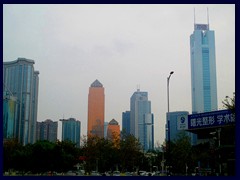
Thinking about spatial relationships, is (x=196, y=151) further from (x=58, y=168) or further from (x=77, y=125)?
(x=77, y=125)

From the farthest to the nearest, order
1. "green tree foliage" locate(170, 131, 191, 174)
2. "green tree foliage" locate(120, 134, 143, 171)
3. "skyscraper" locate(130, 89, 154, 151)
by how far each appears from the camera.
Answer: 1. "skyscraper" locate(130, 89, 154, 151)
2. "green tree foliage" locate(120, 134, 143, 171)
3. "green tree foliage" locate(170, 131, 191, 174)

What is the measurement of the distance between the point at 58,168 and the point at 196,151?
17595 mm

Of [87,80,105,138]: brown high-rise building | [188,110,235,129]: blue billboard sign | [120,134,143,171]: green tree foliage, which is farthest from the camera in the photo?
[87,80,105,138]: brown high-rise building

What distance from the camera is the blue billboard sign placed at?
45.2m

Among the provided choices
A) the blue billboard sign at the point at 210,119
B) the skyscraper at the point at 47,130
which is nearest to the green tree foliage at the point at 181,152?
the blue billboard sign at the point at 210,119

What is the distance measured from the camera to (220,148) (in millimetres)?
36094

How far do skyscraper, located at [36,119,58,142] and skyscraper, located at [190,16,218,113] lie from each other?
150 feet

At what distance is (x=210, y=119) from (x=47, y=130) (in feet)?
196

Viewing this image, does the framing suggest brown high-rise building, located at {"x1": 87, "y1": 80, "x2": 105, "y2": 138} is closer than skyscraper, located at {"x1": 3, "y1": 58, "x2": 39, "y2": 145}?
No

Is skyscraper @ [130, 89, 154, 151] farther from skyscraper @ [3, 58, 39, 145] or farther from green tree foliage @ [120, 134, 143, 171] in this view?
green tree foliage @ [120, 134, 143, 171]

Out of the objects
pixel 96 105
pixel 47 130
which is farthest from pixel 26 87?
pixel 96 105

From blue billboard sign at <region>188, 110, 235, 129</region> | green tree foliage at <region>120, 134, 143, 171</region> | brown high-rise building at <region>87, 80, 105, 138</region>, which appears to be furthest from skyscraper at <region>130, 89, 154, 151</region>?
green tree foliage at <region>120, 134, 143, 171</region>

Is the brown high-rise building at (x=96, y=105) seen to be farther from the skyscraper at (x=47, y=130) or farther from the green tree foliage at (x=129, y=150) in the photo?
the green tree foliage at (x=129, y=150)
